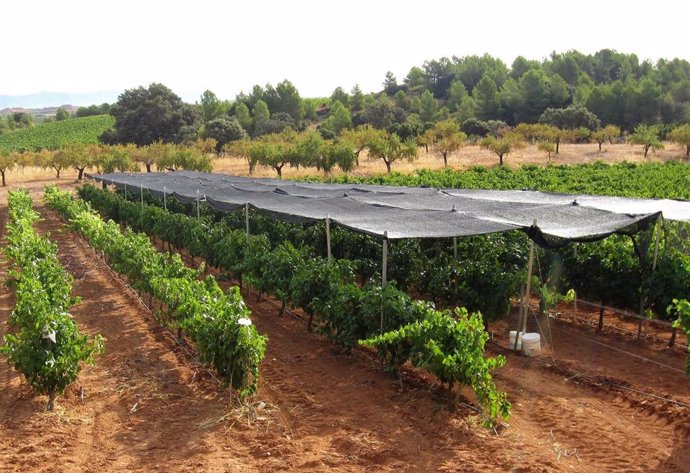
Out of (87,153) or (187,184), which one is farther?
(87,153)

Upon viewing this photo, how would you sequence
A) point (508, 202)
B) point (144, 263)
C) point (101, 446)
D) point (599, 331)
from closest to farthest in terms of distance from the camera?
point (101, 446)
point (599, 331)
point (144, 263)
point (508, 202)

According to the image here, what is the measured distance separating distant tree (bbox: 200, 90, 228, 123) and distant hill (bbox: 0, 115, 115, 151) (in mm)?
12724

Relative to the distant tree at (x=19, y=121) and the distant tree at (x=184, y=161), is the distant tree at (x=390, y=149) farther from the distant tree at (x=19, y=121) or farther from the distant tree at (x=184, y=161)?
the distant tree at (x=19, y=121)

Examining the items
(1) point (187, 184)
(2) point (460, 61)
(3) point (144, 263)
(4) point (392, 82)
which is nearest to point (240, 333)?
(3) point (144, 263)

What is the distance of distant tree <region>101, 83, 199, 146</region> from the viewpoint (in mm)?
58781

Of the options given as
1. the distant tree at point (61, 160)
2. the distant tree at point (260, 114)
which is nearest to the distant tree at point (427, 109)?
the distant tree at point (260, 114)

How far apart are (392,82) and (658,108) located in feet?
173

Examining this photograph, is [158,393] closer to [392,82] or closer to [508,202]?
[508,202]

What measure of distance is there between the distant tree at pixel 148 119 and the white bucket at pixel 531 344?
54218 mm

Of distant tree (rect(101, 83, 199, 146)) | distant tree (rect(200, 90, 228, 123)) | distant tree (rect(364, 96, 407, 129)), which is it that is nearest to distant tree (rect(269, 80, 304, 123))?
distant tree (rect(200, 90, 228, 123))

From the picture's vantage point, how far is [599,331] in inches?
358

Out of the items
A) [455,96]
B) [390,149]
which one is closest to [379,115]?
[455,96]

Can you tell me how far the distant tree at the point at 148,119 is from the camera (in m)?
58.8

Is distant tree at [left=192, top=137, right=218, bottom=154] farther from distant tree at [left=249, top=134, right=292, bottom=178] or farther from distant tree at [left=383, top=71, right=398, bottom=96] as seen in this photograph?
distant tree at [left=383, top=71, right=398, bottom=96]
